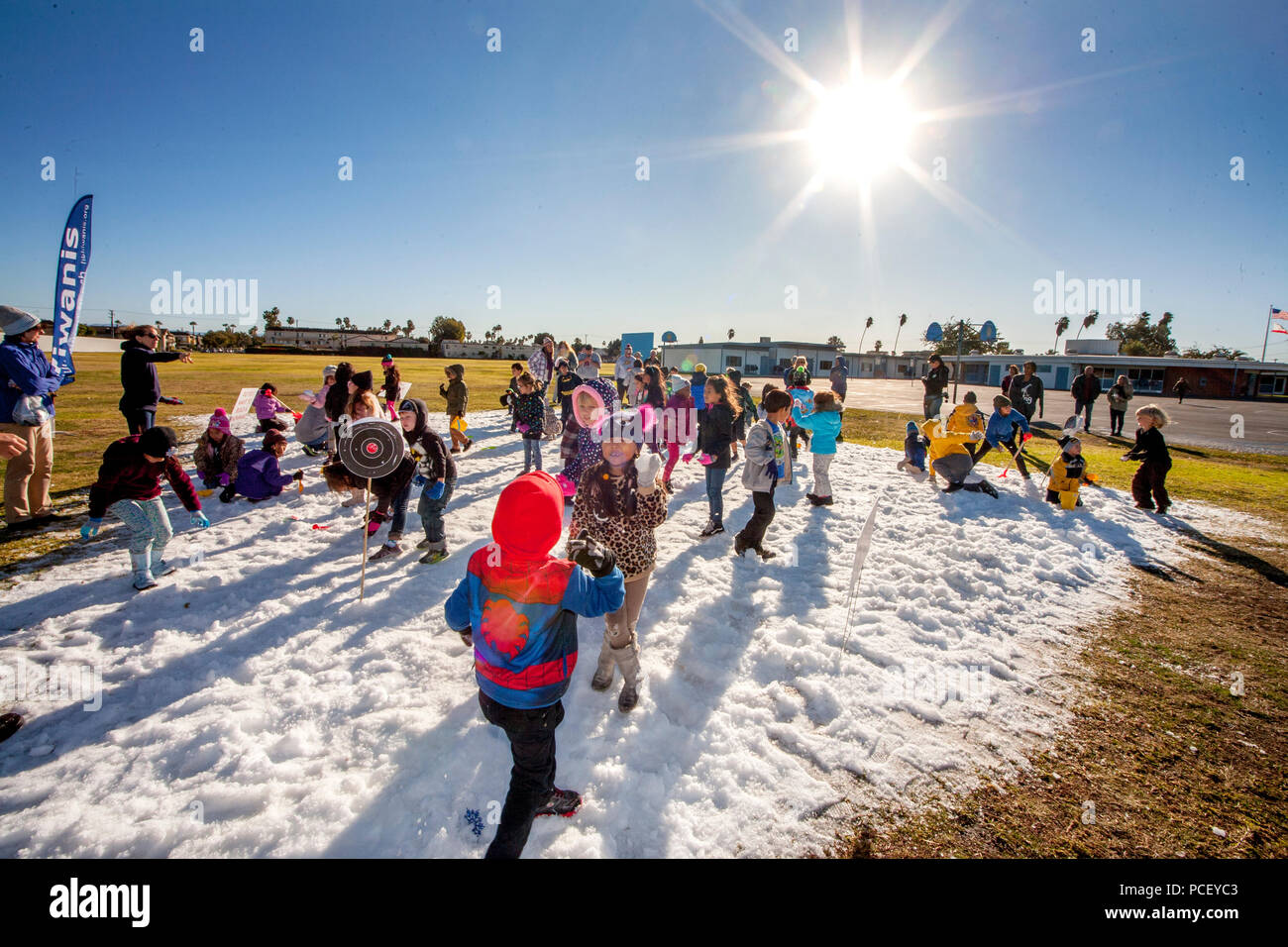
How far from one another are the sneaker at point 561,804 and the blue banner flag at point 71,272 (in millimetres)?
12913

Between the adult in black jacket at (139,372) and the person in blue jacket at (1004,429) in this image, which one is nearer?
the adult in black jacket at (139,372)

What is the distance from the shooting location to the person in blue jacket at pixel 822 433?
332 inches

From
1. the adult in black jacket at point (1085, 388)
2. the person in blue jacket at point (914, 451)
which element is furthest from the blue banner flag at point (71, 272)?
the adult in black jacket at point (1085, 388)

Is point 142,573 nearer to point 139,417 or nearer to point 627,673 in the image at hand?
point 139,417

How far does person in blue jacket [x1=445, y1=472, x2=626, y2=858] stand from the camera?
2.48m

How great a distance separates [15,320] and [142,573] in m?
4.14

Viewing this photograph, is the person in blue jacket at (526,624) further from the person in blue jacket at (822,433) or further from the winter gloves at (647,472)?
the person in blue jacket at (822,433)

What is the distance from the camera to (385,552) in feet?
21.0

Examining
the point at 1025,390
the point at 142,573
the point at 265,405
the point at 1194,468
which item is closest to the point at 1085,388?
the point at 1025,390

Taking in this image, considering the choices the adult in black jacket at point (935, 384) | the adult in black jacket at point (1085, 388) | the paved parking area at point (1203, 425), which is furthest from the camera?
the paved parking area at point (1203, 425)

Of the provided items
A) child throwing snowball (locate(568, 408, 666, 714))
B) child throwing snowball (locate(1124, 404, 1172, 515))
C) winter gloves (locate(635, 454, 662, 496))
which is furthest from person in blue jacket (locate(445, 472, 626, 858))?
child throwing snowball (locate(1124, 404, 1172, 515))

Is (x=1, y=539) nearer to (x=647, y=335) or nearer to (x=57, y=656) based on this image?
(x=57, y=656)

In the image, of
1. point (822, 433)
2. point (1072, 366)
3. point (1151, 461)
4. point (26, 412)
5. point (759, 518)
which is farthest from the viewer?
point (1072, 366)
